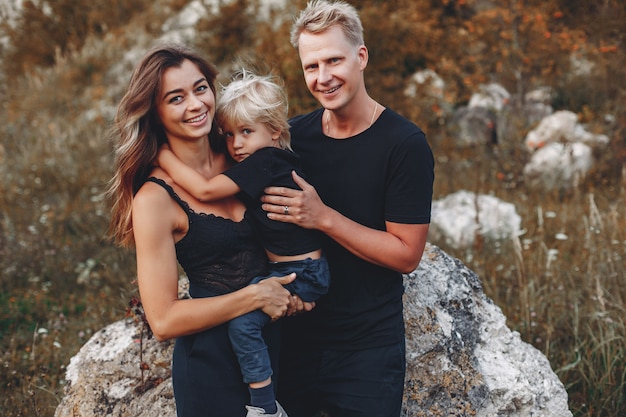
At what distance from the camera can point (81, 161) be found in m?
8.37

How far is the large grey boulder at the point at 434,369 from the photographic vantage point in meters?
2.98

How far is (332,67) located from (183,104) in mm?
668

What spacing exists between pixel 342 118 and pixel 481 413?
1623mm

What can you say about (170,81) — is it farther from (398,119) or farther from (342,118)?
(398,119)

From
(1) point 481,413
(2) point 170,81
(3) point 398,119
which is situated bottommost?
(1) point 481,413

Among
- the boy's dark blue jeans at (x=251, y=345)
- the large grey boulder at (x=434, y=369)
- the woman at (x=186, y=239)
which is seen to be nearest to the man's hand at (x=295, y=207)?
the woman at (x=186, y=239)

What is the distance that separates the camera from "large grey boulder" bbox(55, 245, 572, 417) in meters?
2.98

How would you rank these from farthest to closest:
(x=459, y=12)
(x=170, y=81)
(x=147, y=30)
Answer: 1. (x=147, y=30)
2. (x=459, y=12)
3. (x=170, y=81)

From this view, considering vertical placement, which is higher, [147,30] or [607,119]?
[147,30]

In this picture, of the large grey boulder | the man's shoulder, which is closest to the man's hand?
the man's shoulder

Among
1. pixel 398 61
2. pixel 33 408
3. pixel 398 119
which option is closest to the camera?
pixel 398 119

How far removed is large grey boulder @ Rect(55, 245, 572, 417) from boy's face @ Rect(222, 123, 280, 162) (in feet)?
3.67

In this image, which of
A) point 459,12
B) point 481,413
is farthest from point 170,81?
point 459,12

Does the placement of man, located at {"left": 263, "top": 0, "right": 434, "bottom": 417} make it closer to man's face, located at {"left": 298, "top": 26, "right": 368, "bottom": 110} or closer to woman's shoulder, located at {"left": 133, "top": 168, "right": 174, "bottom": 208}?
man's face, located at {"left": 298, "top": 26, "right": 368, "bottom": 110}
